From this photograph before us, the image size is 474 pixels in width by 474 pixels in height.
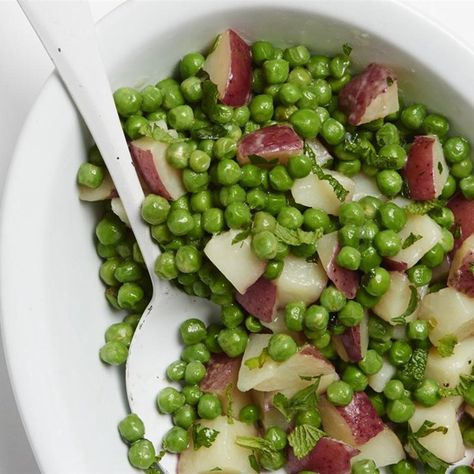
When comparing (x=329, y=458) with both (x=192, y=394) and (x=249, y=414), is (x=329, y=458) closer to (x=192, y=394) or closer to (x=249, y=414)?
(x=249, y=414)

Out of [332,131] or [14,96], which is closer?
[332,131]

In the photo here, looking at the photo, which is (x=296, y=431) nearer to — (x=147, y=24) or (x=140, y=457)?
(x=140, y=457)

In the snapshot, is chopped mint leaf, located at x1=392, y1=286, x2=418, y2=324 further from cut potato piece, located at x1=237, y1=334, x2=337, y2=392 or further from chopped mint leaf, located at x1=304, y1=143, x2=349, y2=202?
chopped mint leaf, located at x1=304, y1=143, x2=349, y2=202

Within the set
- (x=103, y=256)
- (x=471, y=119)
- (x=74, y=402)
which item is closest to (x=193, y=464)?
(x=74, y=402)

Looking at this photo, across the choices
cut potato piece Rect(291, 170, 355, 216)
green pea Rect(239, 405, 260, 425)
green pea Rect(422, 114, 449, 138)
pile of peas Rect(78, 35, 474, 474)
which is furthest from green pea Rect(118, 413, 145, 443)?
green pea Rect(422, 114, 449, 138)

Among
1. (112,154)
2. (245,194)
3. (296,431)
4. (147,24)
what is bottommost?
(296,431)

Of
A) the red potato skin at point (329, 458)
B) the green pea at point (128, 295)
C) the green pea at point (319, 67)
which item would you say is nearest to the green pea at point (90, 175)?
the green pea at point (128, 295)

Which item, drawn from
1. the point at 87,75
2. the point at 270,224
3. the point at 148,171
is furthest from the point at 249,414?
the point at 87,75
